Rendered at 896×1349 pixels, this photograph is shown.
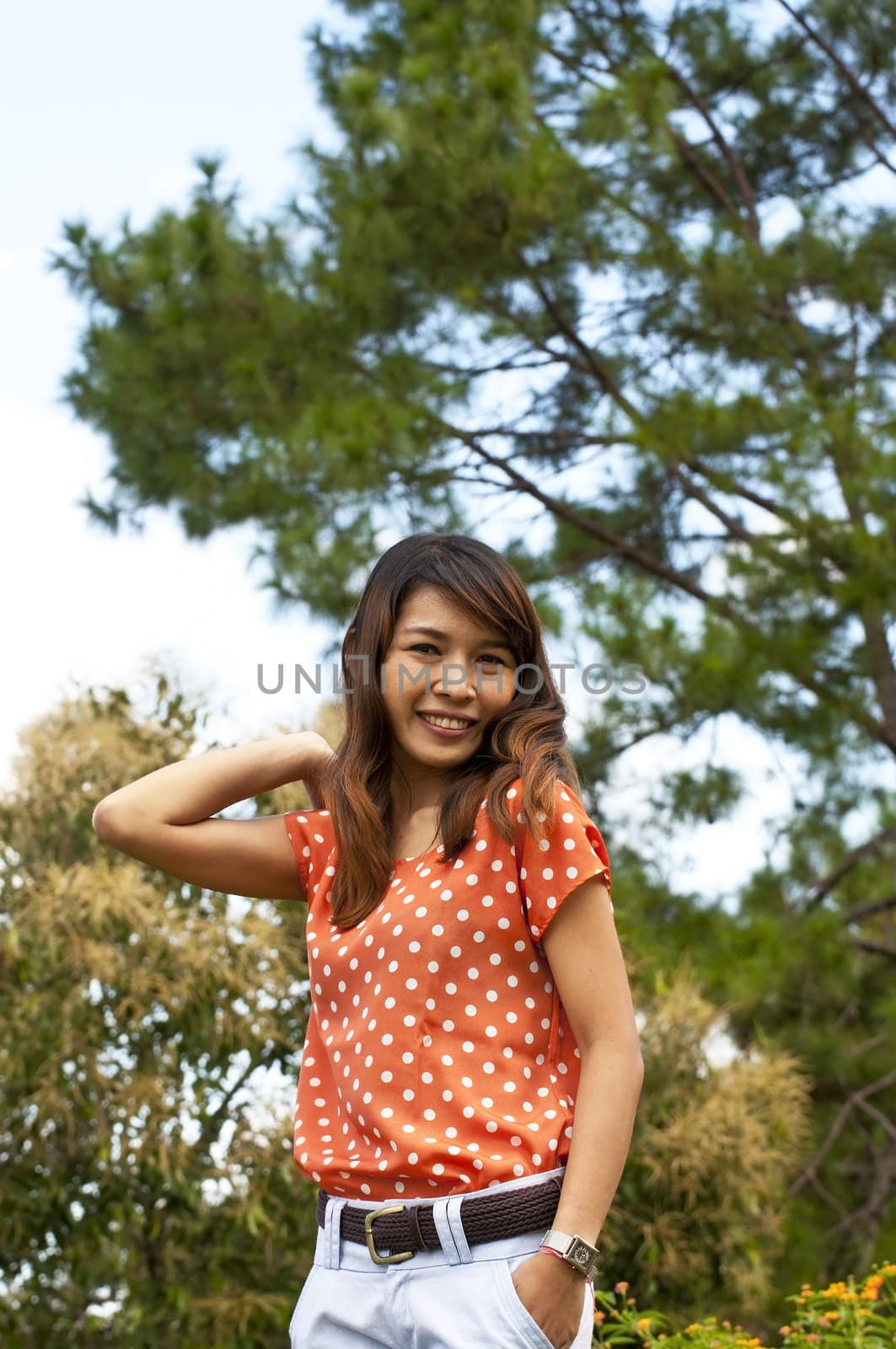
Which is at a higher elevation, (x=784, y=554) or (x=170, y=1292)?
(x=784, y=554)

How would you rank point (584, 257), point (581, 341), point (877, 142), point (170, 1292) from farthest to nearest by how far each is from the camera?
point (877, 142) < point (581, 341) < point (584, 257) < point (170, 1292)

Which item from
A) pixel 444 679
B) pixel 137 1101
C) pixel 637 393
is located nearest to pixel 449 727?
pixel 444 679

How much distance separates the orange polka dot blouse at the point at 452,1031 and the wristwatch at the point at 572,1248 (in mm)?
77

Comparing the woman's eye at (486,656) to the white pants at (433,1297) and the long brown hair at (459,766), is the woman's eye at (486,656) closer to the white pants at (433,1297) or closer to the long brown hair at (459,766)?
the long brown hair at (459,766)

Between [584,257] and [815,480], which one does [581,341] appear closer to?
[584,257]

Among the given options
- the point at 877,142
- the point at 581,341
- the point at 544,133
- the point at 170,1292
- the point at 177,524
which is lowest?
the point at 170,1292

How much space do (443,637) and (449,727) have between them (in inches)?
4.2

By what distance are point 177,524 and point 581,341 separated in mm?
2368

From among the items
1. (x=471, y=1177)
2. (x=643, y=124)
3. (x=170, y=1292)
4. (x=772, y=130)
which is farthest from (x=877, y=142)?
(x=471, y=1177)

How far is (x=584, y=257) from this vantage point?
755 cm

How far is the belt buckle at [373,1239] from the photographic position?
1.55m

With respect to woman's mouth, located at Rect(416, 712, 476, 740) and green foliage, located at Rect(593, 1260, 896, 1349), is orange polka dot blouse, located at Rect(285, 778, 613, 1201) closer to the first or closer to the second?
woman's mouth, located at Rect(416, 712, 476, 740)

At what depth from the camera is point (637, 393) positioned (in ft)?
26.3

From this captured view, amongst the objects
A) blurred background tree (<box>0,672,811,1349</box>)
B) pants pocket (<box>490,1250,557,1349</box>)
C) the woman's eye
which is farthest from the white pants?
blurred background tree (<box>0,672,811,1349</box>)
